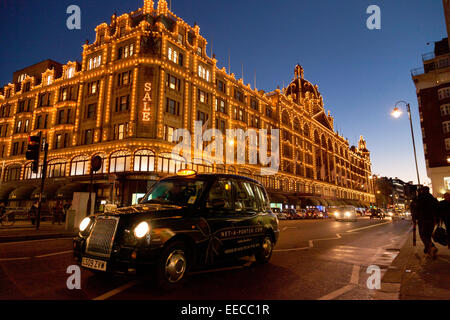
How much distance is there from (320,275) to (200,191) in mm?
3035

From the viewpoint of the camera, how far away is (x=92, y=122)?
32.6 meters

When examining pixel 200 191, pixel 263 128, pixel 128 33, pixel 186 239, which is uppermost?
pixel 128 33

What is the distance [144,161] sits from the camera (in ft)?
93.0

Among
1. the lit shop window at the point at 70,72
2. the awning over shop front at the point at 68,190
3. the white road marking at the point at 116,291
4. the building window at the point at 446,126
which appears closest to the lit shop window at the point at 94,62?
the lit shop window at the point at 70,72

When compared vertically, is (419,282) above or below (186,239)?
below

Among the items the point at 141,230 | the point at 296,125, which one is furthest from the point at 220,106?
the point at 141,230

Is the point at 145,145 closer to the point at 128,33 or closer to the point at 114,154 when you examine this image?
the point at 114,154

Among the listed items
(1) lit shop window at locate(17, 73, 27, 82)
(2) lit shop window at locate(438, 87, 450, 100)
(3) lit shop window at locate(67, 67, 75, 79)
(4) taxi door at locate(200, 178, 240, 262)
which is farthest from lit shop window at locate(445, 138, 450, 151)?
(1) lit shop window at locate(17, 73, 27, 82)

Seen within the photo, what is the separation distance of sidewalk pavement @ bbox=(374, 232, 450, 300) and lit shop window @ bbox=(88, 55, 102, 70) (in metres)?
37.1

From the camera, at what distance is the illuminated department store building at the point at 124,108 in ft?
95.0

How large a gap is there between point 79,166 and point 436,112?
5118 cm

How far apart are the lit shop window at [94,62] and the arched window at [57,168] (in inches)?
491

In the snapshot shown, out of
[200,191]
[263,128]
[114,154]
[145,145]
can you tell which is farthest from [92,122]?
[200,191]
